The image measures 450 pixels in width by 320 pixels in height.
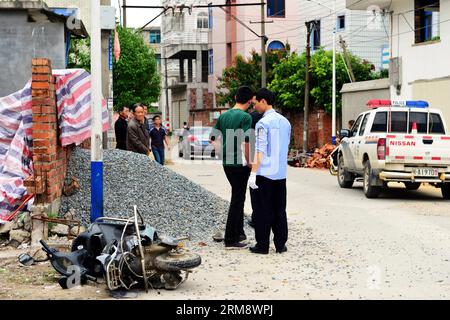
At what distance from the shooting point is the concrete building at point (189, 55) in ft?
209

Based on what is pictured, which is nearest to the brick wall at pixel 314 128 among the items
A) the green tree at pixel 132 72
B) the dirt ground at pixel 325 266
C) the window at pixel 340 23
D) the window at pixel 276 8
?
the window at pixel 340 23

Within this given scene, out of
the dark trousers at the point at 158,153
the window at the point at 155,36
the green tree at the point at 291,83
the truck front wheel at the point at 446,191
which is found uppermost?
the window at the point at 155,36

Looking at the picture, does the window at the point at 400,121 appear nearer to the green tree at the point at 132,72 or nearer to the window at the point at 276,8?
the green tree at the point at 132,72

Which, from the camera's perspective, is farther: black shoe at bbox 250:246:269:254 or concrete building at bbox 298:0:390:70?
concrete building at bbox 298:0:390:70

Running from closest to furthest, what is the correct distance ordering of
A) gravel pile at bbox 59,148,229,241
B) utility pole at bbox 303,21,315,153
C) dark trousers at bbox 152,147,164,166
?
gravel pile at bbox 59,148,229,241 < dark trousers at bbox 152,147,164,166 < utility pole at bbox 303,21,315,153

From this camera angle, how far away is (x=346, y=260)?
381 inches

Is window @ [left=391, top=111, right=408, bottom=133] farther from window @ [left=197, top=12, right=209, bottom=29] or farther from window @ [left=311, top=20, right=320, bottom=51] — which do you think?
window @ [left=197, top=12, right=209, bottom=29]

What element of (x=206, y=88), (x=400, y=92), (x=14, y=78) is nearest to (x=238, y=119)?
(x=14, y=78)

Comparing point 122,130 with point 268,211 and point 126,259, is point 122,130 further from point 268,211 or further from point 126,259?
point 126,259

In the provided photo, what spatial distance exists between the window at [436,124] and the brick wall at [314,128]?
65.8ft

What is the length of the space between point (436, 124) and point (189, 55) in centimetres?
4993

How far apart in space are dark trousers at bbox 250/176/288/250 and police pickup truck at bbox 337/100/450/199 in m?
7.61

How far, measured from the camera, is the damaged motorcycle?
7602mm

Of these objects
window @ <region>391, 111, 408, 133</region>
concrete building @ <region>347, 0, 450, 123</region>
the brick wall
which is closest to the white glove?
window @ <region>391, 111, 408, 133</region>
